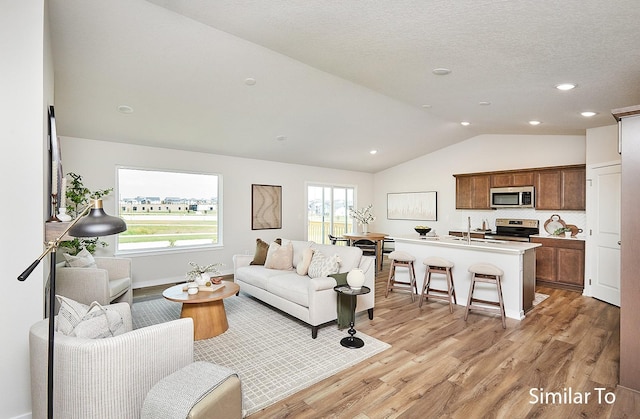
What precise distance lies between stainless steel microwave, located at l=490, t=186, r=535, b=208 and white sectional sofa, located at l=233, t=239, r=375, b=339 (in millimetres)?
4046

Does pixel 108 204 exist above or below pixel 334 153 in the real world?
below

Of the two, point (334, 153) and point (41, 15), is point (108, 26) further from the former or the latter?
point (334, 153)

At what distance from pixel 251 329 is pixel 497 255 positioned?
131 inches

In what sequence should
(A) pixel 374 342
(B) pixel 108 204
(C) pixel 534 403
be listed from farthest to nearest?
(B) pixel 108 204 → (A) pixel 374 342 → (C) pixel 534 403

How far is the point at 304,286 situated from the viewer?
3613 millimetres

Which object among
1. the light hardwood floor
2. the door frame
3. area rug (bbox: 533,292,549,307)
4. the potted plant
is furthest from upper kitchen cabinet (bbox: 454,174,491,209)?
the light hardwood floor

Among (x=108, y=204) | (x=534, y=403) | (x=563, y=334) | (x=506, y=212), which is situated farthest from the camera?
(x=506, y=212)

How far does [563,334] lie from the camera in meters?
3.45

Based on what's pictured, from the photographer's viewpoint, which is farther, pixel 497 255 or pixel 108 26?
pixel 497 255

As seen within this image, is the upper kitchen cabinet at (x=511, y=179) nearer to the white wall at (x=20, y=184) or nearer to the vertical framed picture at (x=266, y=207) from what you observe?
the vertical framed picture at (x=266, y=207)

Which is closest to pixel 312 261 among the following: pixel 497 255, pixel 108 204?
pixel 497 255

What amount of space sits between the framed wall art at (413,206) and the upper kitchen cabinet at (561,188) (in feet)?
7.90

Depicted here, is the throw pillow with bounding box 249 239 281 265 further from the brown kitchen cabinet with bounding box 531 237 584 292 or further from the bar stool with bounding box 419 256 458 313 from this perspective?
the brown kitchen cabinet with bounding box 531 237 584 292

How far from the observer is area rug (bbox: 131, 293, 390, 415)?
8.14ft
